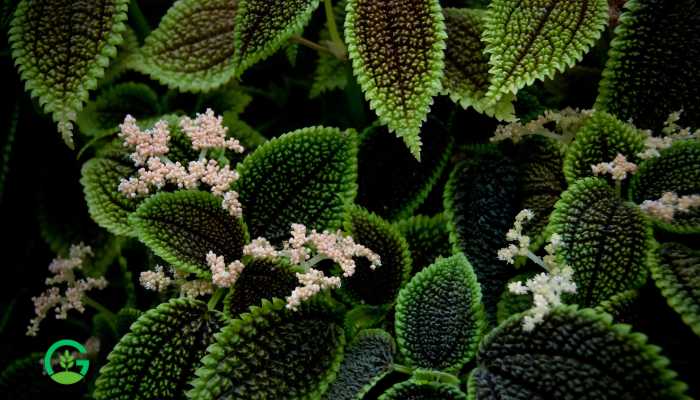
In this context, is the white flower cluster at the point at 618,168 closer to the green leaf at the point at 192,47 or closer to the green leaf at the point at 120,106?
the green leaf at the point at 192,47

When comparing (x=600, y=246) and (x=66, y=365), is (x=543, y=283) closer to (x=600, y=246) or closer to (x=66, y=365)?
(x=600, y=246)

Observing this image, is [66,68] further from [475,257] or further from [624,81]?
[624,81]

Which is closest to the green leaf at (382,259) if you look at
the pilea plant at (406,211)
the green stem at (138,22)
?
the pilea plant at (406,211)

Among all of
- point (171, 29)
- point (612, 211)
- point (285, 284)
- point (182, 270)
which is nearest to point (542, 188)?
point (612, 211)

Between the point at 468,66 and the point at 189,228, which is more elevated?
the point at 468,66

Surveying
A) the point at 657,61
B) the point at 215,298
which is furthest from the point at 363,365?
the point at 657,61

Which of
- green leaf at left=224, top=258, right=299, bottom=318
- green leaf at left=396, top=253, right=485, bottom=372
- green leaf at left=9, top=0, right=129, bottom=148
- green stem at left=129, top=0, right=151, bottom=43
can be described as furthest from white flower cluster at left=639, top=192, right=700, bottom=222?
green stem at left=129, top=0, right=151, bottom=43

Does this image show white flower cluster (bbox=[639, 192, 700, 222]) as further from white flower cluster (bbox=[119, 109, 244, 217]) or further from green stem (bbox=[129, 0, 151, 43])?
green stem (bbox=[129, 0, 151, 43])
